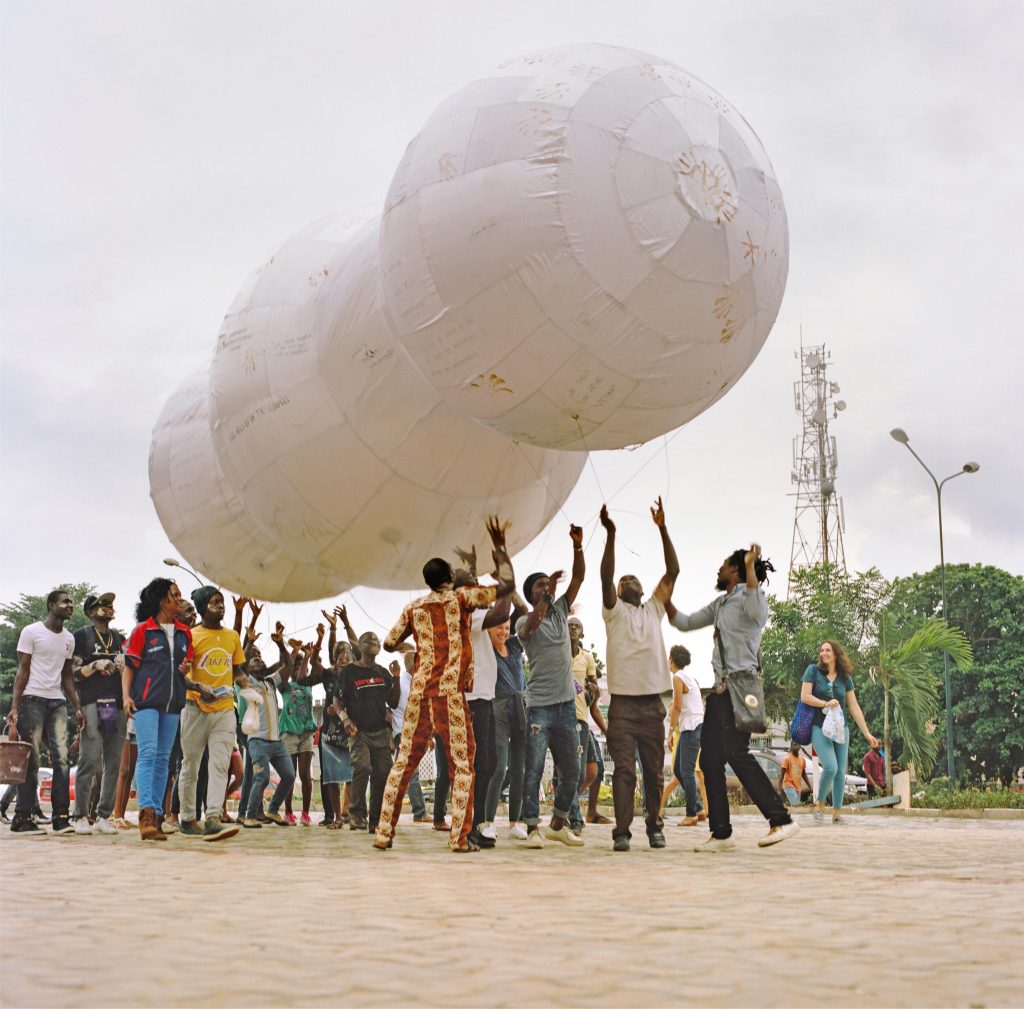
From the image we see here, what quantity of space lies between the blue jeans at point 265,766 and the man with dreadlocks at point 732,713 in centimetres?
453

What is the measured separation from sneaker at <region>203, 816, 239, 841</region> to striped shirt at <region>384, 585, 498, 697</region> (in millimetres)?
1806

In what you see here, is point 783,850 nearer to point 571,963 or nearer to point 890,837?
point 890,837

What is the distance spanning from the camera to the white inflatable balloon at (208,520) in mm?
10211

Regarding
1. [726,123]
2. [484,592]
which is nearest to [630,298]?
[726,123]

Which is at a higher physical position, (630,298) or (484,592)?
(630,298)

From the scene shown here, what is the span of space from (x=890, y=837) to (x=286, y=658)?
5.44 metres

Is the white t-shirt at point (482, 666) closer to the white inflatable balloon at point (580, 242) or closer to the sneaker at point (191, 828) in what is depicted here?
the white inflatable balloon at point (580, 242)

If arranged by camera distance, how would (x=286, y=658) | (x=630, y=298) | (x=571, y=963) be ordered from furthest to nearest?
(x=286, y=658) < (x=630, y=298) < (x=571, y=963)

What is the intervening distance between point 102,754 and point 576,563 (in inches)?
172

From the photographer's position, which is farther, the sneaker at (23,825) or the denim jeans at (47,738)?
the sneaker at (23,825)

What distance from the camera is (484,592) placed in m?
7.75

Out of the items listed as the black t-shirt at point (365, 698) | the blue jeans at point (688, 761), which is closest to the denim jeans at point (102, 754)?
the black t-shirt at point (365, 698)

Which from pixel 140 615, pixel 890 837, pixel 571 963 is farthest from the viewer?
pixel 890 837

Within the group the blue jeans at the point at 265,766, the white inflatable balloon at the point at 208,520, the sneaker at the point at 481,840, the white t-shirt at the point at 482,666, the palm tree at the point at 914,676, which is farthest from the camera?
the palm tree at the point at 914,676
